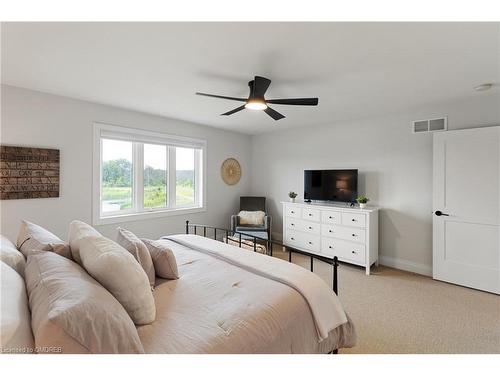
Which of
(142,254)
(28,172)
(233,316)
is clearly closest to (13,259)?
(142,254)

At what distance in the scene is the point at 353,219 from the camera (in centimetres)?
362

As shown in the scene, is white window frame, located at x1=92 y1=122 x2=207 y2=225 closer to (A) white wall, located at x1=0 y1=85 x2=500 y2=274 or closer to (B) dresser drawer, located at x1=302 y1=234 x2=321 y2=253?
(A) white wall, located at x1=0 y1=85 x2=500 y2=274

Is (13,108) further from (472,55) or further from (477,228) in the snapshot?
(477,228)

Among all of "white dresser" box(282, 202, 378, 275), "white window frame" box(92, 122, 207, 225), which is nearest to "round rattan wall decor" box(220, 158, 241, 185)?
"white window frame" box(92, 122, 207, 225)

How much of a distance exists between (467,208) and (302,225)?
221cm

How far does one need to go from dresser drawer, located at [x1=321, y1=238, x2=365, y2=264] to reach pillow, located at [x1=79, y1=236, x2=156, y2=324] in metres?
3.15

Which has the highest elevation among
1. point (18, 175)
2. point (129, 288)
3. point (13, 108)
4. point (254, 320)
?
point (13, 108)

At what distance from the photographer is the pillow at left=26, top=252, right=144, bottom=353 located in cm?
77

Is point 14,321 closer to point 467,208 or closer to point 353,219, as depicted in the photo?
point 353,219

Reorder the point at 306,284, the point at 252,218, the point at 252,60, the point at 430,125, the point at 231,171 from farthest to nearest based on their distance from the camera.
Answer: the point at 231,171, the point at 252,218, the point at 430,125, the point at 252,60, the point at 306,284
